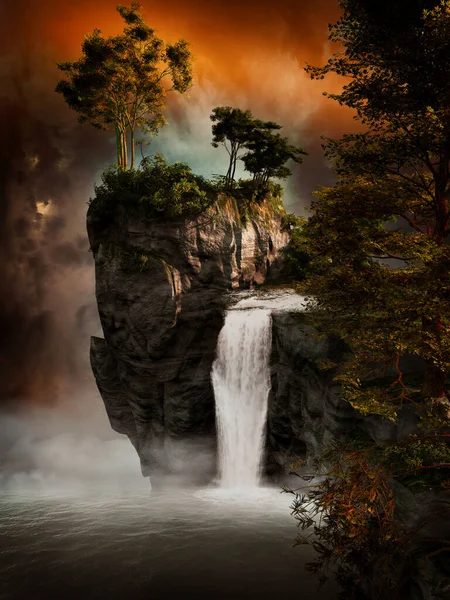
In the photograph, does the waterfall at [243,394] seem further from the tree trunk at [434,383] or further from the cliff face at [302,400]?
the tree trunk at [434,383]

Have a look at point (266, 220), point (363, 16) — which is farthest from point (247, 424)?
point (363, 16)

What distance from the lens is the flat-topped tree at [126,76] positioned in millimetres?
26312

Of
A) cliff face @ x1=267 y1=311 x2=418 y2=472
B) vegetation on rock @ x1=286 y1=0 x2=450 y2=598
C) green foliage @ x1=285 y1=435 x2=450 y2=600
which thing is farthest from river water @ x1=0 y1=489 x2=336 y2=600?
cliff face @ x1=267 y1=311 x2=418 y2=472

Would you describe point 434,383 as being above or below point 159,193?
below

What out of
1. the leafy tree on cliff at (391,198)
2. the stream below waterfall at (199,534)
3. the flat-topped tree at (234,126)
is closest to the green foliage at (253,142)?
the flat-topped tree at (234,126)

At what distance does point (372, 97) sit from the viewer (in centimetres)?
978

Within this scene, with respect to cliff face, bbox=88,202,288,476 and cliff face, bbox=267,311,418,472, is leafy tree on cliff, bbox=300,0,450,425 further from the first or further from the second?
cliff face, bbox=88,202,288,476

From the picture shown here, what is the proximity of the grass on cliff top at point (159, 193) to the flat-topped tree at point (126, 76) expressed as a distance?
2703mm

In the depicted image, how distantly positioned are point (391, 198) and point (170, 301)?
56.0ft

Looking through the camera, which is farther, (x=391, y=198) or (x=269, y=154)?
(x=269, y=154)

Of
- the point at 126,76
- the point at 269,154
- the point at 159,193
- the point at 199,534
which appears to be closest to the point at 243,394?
the point at 199,534

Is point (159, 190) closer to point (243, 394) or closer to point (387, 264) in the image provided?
point (243, 394)

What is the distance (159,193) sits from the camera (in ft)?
82.1

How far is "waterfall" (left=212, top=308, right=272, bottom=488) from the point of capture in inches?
910
